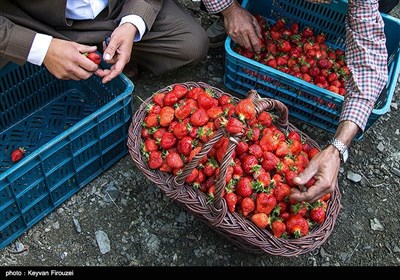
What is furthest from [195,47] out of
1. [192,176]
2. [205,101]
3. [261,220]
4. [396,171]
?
[396,171]

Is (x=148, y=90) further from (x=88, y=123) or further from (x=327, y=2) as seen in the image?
(x=327, y=2)

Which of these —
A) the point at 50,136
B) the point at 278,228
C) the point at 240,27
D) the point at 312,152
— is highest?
the point at 240,27

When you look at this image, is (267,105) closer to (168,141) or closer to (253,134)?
(253,134)

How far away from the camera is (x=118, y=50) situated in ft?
7.22

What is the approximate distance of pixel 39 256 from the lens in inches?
86.5

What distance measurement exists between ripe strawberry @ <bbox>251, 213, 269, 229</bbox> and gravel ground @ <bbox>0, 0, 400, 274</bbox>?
508 mm

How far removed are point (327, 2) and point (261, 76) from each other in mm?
557

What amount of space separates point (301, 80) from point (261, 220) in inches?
38.0

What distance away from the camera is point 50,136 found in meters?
2.52

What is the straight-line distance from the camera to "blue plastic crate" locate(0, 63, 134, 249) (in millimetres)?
2004

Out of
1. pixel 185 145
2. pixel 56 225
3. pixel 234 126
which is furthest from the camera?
pixel 56 225

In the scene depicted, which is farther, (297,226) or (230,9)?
(230,9)

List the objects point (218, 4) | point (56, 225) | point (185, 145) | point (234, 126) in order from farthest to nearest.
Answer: point (218, 4), point (56, 225), point (185, 145), point (234, 126)

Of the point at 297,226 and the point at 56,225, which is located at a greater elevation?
the point at 297,226
